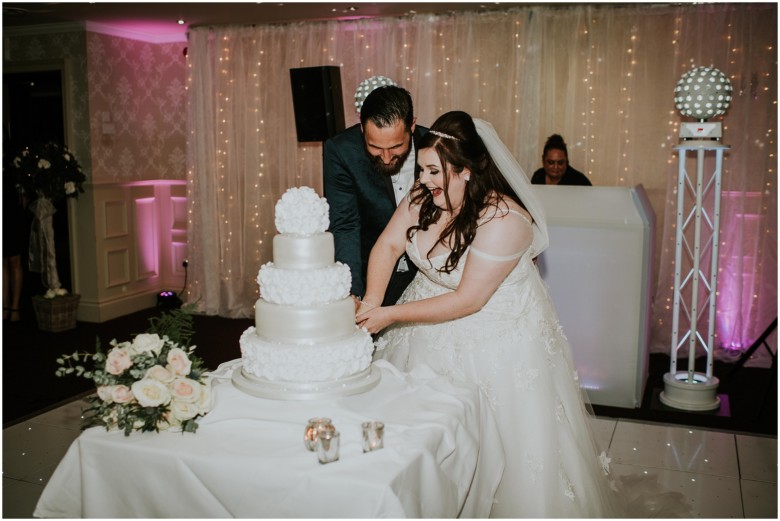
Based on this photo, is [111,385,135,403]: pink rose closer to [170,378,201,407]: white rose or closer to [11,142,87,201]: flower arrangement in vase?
[170,378,201,407]: white rose

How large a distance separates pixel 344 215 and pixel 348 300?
1.15 meters

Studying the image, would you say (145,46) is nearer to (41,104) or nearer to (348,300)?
(41,104)

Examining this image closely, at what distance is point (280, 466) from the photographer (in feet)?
6.02

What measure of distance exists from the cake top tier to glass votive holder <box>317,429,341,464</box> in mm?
592

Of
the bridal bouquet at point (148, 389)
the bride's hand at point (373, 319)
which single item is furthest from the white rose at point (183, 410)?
the bride's hand at point (373, 319)

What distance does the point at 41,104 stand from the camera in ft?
23.3

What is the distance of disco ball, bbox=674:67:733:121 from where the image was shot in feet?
13.8

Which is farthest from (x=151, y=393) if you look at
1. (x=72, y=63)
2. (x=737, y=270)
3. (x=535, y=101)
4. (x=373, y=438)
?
(x=72, y=63)

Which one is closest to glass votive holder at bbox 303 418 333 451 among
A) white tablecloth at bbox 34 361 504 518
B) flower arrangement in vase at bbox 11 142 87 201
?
white tablecloth at bbox 34 361 504 518

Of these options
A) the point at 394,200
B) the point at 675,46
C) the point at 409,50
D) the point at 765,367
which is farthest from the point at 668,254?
the point at 394,200

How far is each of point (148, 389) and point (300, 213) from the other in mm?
619

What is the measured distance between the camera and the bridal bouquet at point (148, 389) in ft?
6.60

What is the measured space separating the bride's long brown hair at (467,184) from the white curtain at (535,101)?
3347mm

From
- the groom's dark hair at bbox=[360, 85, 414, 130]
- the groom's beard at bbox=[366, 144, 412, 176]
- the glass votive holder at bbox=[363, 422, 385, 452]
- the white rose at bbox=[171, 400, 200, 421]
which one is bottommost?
the glass votive holder at bbox=[363, 422, 385, 452]
